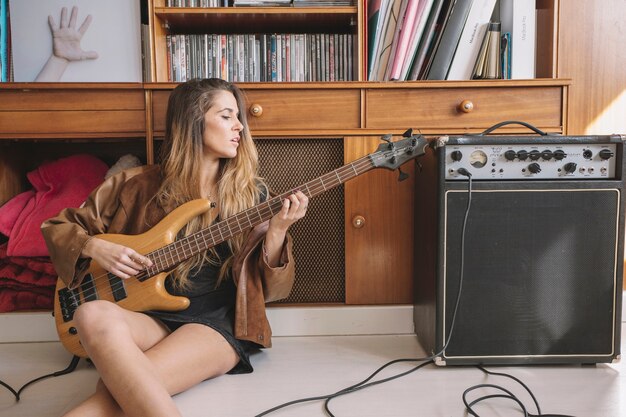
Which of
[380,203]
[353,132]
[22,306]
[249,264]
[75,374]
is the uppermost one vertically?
[353,132]

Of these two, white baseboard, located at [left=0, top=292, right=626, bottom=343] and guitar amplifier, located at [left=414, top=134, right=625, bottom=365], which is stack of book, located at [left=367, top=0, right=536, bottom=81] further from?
white baseboard, located at [left=0, top=292, right=626, bottom=343]

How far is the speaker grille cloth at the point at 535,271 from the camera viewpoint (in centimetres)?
111

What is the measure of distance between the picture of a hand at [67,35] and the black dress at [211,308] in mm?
769

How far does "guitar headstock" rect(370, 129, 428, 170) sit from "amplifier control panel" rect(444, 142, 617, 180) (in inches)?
2.7

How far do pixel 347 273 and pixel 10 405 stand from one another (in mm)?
879

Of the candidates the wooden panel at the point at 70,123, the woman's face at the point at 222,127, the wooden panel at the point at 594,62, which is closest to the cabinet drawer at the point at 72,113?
the wooden panel at the point at 70,123

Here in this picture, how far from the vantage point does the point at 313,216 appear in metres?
1.40

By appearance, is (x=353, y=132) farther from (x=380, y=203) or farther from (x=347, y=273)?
(x=347, y=273)

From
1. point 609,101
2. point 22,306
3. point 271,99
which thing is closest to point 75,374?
point 22,306

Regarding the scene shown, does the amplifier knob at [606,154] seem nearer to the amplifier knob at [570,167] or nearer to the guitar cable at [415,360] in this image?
the amplifier knob at [570,167]

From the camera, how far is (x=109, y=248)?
108 centimetres

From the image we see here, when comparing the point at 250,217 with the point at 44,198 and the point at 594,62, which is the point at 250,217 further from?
the point at 594,62

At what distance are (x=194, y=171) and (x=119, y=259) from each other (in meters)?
0.28

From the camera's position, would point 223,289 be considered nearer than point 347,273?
Yes
